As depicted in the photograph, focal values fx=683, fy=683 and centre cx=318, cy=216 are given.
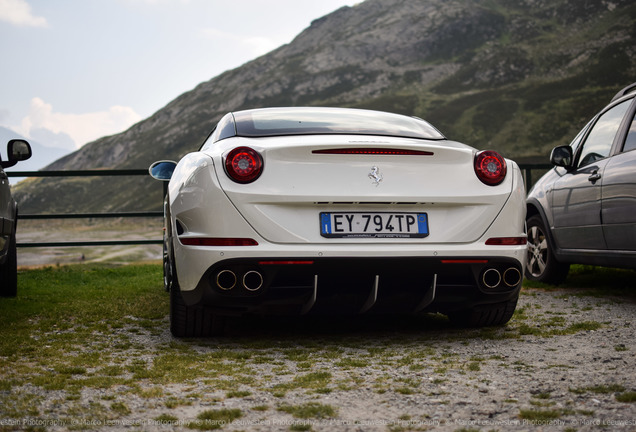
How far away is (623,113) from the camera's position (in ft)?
18.3

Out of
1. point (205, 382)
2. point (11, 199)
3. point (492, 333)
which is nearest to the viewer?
point (205, 382)

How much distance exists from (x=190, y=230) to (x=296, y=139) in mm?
814

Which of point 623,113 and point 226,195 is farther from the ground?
point 623,113

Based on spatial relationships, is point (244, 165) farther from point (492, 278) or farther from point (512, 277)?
point (512, 277)

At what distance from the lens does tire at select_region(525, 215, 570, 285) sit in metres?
6.68

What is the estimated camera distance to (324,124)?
4422 mm

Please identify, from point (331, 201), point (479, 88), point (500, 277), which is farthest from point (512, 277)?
point (479, 88)

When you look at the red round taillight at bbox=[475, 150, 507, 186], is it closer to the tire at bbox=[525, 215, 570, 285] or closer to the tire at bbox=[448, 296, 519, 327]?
the tire at bbox=[448, 296, 519, 327]

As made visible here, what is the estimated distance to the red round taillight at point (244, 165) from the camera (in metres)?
3.77

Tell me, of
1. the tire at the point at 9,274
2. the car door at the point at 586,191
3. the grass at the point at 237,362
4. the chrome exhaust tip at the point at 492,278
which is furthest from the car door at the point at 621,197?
the tire at the point at 9,274

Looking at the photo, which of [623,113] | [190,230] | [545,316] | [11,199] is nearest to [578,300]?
[545,316]

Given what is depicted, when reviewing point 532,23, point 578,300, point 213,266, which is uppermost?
point 532,23

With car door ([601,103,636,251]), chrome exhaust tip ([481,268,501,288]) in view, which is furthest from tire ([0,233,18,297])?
Result: car door ([601,103,636,251])

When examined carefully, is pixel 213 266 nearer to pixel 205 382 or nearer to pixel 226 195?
pixel 226 195
